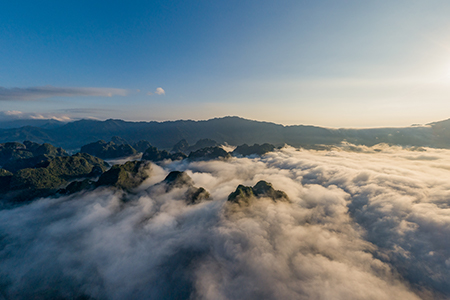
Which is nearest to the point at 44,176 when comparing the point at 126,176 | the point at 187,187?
the point at 126,176

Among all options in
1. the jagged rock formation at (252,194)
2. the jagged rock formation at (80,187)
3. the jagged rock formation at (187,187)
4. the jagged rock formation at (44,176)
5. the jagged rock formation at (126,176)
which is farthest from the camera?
the jagged rock formation at (44,176)

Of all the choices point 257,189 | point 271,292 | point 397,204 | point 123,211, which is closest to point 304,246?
point 271,292

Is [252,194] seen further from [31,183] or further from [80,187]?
[31,183]

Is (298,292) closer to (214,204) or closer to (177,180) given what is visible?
(214,204)

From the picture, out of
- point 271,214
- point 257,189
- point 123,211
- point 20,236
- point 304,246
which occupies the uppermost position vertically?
point 257,189

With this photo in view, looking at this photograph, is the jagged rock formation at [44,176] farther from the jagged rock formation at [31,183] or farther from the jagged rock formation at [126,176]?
the jagged rock formation at [126,176]

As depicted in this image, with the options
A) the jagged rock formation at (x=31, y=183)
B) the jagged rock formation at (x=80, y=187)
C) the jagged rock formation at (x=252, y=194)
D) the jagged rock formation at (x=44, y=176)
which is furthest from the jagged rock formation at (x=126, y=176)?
the jagged rock formation at (x=252, y=194)
